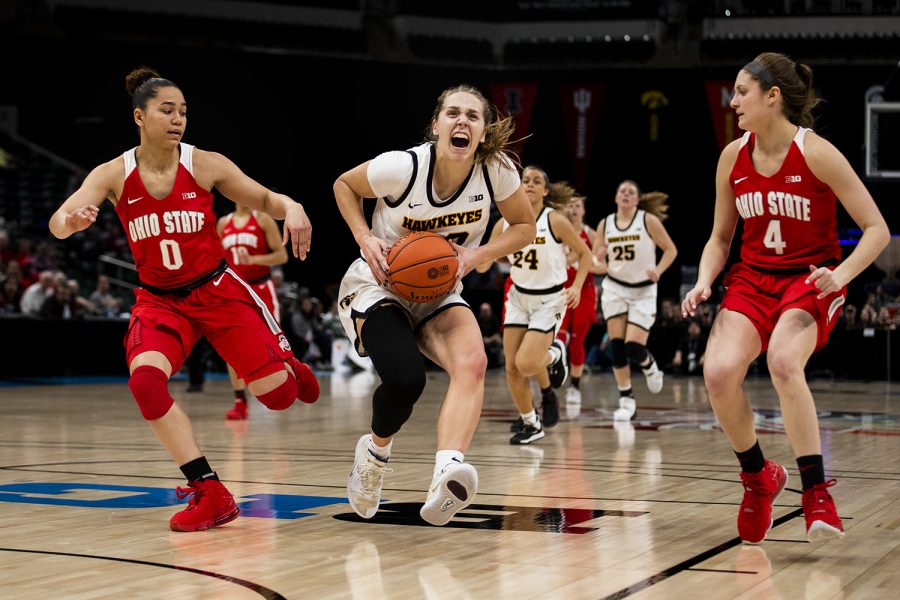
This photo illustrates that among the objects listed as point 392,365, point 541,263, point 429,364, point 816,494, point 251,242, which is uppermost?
point 251,242

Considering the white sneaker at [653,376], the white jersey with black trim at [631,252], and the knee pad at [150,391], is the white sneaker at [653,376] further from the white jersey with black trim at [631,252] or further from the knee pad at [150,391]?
the knee pad at [150,391]

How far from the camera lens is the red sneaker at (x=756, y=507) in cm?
426

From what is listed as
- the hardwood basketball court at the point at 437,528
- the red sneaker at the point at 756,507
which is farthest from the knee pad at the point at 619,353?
the red sneaker at the point at 756,507

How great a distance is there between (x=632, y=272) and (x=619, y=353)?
758 mm

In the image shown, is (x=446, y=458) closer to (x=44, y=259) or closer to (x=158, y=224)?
(x=158, y=224)

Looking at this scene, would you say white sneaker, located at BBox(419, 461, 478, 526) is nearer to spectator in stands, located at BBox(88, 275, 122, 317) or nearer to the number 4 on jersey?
the number 4 on jersey

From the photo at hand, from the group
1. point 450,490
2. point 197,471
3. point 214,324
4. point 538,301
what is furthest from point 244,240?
point 450,490

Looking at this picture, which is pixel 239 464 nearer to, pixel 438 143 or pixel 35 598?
pixel 438 143

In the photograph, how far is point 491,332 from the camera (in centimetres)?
1912

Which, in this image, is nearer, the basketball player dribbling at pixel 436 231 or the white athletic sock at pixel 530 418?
the basketball player dribbling at pixel 436 231

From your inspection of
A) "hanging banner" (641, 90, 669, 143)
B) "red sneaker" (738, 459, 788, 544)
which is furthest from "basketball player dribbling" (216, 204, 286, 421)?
"hanging banner" (641, 90, 669, 143)

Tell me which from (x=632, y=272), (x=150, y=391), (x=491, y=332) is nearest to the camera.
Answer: (x=150, y=391)

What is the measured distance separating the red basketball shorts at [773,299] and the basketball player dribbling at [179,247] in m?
1.78

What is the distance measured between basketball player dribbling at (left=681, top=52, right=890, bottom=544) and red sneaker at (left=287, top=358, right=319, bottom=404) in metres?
1.76
